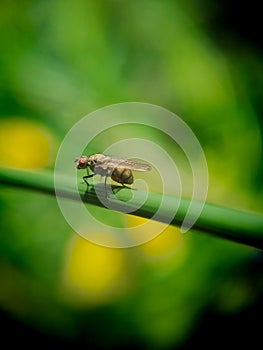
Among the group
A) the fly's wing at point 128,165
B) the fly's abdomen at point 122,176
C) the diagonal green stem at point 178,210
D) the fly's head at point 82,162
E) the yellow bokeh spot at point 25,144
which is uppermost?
the yellow bokeh spot at point 25,144

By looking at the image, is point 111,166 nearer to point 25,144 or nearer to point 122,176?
point 122,176

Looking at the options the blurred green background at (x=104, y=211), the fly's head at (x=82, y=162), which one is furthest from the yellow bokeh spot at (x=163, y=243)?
the fly's head at (x=82, y=162)

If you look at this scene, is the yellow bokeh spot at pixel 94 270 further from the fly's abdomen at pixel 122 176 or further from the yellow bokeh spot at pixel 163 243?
the fly's abdomen at pixel 122 176

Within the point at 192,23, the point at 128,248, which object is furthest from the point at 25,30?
the point at 128,248

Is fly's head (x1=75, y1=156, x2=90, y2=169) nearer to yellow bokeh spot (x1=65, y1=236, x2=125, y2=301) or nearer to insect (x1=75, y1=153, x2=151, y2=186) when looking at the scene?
insect (x1=75, y1=153, x2=151, y2=186)

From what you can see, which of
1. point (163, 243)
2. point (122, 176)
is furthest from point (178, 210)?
point (163, 243)

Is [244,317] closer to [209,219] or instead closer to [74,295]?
[74,295]
